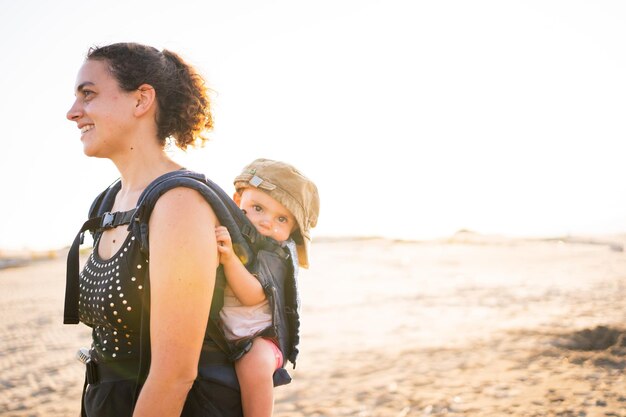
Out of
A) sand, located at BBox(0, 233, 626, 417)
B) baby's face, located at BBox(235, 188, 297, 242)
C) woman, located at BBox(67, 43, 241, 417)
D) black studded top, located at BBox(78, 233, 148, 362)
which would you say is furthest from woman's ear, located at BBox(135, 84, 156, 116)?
sand, located at BBox(0, 233, 626, 417)

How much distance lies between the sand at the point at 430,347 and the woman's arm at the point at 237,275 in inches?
200

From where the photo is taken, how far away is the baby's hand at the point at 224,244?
6.25 ft

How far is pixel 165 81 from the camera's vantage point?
7.27 ft

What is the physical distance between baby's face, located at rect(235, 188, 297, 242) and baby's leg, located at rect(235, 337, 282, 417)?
0.76 meters

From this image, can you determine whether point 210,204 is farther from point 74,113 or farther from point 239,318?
point 74,113

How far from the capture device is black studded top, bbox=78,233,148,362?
187 cm

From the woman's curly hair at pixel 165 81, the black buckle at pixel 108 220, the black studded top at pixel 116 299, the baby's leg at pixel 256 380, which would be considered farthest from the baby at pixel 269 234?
the woman's curly hair at pixel 165 81

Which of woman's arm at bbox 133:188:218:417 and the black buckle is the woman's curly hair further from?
woman's arm at bbox 133:188:218:417

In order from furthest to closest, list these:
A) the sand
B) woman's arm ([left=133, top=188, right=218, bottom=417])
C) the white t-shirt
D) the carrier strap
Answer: the sand < the white t-shirt < the carrier strap < woman's arm ([left=133, top=188, right=218, bottom=417])

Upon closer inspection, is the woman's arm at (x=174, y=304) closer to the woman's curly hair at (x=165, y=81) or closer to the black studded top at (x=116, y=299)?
the black studded top at (x=116, y=299)

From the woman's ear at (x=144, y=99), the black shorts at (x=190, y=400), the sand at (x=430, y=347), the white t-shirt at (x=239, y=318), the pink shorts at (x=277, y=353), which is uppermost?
the woman's ear at (x=144, y=99)

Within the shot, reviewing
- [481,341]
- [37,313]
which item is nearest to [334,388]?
[481,341]

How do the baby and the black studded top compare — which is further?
the baby

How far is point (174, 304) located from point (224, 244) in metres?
0.28
